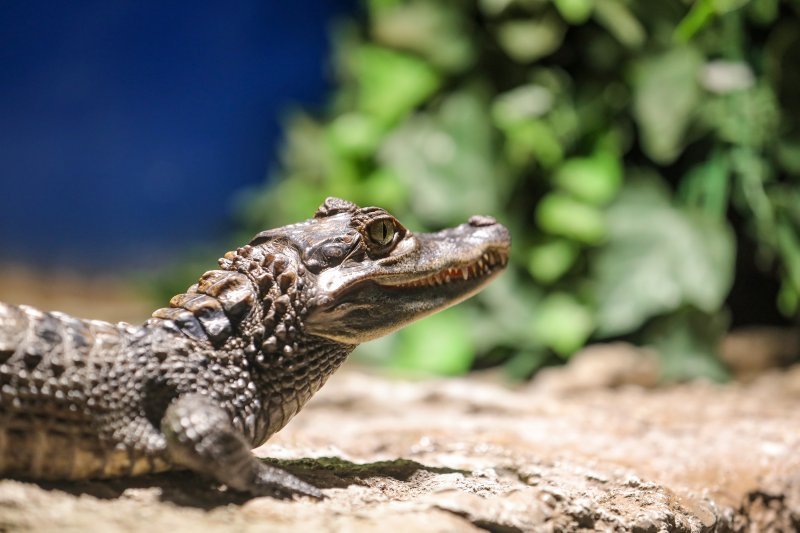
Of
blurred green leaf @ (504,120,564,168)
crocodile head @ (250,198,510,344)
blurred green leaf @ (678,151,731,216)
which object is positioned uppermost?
blurred green leaf @ (504,120,564,168)

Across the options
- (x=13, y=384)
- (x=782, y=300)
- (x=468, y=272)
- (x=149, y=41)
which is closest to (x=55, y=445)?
(x=13, y=384)

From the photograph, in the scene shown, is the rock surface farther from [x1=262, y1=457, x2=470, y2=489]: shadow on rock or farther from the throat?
the throat

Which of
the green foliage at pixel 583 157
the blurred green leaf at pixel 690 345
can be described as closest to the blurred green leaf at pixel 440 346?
the green foliage at pixel 583 157

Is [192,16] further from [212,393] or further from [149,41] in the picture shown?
[212,393]

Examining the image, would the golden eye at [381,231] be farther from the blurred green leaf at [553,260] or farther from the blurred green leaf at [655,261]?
the blurred green leaf at [553,260]

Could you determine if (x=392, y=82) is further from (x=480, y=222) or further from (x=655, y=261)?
(x=480, y=222)

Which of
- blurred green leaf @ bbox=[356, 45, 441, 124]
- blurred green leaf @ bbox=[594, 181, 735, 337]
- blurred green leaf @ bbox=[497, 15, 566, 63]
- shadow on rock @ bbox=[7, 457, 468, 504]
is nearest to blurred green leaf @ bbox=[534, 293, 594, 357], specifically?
blurred green leaf @ bbox=[594, 181, 735, 337]
